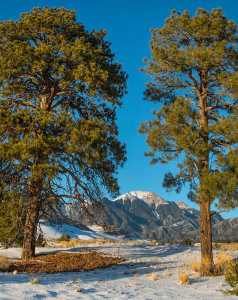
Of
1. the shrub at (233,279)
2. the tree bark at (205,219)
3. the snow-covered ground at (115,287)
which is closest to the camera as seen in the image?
the snow-covered ground at (115,287)

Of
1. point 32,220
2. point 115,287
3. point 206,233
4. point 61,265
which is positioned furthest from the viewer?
point 32,220

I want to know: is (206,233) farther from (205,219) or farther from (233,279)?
(233,279)

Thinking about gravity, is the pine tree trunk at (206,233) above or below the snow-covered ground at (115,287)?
above

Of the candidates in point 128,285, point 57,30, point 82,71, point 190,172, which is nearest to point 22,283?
point 128,285

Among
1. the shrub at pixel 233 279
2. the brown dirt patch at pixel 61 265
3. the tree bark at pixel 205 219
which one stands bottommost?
the brown dirt patch at pixel 61 265

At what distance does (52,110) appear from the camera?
10.7 metres

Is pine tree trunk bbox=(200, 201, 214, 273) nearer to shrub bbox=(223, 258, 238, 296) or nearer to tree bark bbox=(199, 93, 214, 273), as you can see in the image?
tree bark bbox=(199, 93, 214, 273)

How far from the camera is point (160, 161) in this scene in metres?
9.87

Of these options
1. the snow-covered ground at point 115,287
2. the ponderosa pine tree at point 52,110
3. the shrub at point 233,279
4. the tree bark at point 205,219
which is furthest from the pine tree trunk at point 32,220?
the shrub at point 233,279

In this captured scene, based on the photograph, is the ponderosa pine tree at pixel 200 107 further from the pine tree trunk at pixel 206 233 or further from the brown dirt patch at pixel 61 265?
the brown dirt patch at pixel 61 265

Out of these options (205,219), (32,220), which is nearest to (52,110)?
(32,220)

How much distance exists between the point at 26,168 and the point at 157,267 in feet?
18.5

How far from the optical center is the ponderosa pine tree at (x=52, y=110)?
8859mm

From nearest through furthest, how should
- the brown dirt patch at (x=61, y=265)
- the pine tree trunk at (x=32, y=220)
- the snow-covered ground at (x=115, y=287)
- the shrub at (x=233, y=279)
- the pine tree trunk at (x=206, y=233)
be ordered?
the snow-covered ground at (x=115, y=287) < the shrub at (x=233, y=279) < the brown dirt patch at (x=61, y=265) < the pine tree trunk at (x=206, y=233) < the pine tree trunk at (x=32, y=220)
